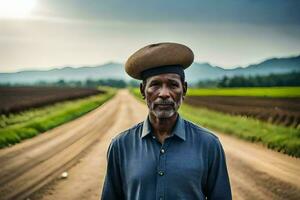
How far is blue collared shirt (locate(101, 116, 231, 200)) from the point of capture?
91.4 inches

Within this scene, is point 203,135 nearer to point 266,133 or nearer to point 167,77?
point 167,77

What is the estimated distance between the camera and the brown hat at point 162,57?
2.46 metres

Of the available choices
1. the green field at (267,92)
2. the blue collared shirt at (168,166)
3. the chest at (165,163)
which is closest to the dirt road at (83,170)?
the blue collared shirt at (168,166)

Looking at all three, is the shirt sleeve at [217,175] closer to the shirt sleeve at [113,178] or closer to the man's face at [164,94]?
the man's face at [164,94]

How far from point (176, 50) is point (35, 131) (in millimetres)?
16223

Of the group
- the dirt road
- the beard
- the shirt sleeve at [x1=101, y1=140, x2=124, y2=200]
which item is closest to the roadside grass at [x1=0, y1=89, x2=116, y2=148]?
the dirt road

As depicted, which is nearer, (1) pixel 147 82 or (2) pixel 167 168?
(2) pixel 167 168

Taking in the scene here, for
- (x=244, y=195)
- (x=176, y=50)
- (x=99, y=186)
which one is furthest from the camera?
(x=99, y=186)

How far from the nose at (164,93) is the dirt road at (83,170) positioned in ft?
18.3

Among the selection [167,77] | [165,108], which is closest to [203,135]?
[165,108]

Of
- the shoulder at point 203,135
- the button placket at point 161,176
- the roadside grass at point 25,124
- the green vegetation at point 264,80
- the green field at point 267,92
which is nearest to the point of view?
the button placket at point 161,176

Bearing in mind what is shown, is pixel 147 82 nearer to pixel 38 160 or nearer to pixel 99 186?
pixel 99 186

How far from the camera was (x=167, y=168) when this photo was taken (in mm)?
2328

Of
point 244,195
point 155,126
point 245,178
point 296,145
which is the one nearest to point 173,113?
point 155,126
